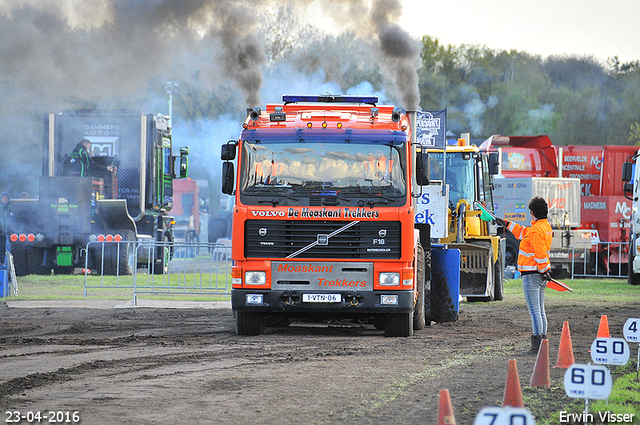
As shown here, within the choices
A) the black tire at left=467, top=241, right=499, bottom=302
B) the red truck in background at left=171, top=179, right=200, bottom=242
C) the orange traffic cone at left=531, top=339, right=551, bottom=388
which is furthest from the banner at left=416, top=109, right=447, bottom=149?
the red truck in background at left=171, top=179, right=200, bottom=242

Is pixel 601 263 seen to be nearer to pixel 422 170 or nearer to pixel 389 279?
pixel 422 170

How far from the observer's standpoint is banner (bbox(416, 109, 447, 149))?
1862cm

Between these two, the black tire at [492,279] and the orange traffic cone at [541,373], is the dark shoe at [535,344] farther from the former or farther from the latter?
the black tire at [492,279]

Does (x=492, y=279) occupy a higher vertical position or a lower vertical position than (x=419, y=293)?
lower

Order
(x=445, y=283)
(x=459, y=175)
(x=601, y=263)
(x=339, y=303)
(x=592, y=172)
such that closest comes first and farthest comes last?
(x=339, y=303)
(x=445, y=283)
(x=459, y=175)
(x=601, y=263)
(x=592, y=172)

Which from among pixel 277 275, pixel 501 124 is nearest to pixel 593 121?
pixel 501 124

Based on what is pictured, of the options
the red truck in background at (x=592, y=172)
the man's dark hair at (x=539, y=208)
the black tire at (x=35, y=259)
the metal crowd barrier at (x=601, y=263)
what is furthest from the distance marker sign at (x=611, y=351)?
the red truck in background at (x=592, y=172)

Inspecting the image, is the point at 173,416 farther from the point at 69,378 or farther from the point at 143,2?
the point at 143,2

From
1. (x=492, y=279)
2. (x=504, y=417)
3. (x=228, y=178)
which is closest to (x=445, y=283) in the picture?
(x=228, y=178)

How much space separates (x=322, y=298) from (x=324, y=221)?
994 millimetres

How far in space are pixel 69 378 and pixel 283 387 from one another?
6.78 ft

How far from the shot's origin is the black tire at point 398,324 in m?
11.5

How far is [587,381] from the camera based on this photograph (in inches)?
225

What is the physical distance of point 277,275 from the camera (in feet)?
36.2
